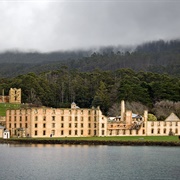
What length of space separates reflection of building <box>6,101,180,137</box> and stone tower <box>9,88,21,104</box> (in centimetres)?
5459

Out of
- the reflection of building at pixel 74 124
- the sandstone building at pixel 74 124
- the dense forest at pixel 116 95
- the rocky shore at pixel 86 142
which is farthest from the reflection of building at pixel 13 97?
the rocky shore at pixel 86 142

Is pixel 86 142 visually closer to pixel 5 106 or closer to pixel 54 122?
pixel 54 122

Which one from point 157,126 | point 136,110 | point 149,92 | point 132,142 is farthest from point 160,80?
point 132,142

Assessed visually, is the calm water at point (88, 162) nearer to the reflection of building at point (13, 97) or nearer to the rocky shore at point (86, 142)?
the rocky shore at point (86, 142)

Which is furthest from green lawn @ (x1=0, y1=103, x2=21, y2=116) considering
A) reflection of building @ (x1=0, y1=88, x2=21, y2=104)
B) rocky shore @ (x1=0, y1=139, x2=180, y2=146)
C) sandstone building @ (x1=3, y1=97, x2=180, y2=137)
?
rocky shore @ (x1=0, y1=139, x2=180, y2=146)

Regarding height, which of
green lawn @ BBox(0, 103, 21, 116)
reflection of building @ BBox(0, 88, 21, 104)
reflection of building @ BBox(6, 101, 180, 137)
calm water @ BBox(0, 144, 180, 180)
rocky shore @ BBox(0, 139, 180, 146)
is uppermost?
reflection of building @ BBox(0, 88, 21, 104)

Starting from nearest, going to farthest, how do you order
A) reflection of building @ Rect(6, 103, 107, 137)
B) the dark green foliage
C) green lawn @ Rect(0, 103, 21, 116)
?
reflection of building @ Rect(6, 103, 107, 137) → green lawn @ Rect(0, 103, 21, 116) → the dark green foliage

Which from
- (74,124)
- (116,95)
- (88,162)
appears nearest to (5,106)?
(116,95)

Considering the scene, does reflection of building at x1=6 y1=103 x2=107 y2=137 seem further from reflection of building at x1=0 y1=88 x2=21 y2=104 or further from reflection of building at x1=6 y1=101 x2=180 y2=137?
reflection of building at x1=0 y1=88 x2=21 y2=104

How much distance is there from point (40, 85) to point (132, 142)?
89.8 m

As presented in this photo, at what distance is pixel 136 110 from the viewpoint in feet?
530

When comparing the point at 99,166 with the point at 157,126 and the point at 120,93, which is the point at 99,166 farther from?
the point at 120,93

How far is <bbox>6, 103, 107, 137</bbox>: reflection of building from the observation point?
124 m

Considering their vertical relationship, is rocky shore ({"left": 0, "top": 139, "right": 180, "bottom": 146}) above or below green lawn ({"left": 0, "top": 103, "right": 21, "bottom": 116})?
below
